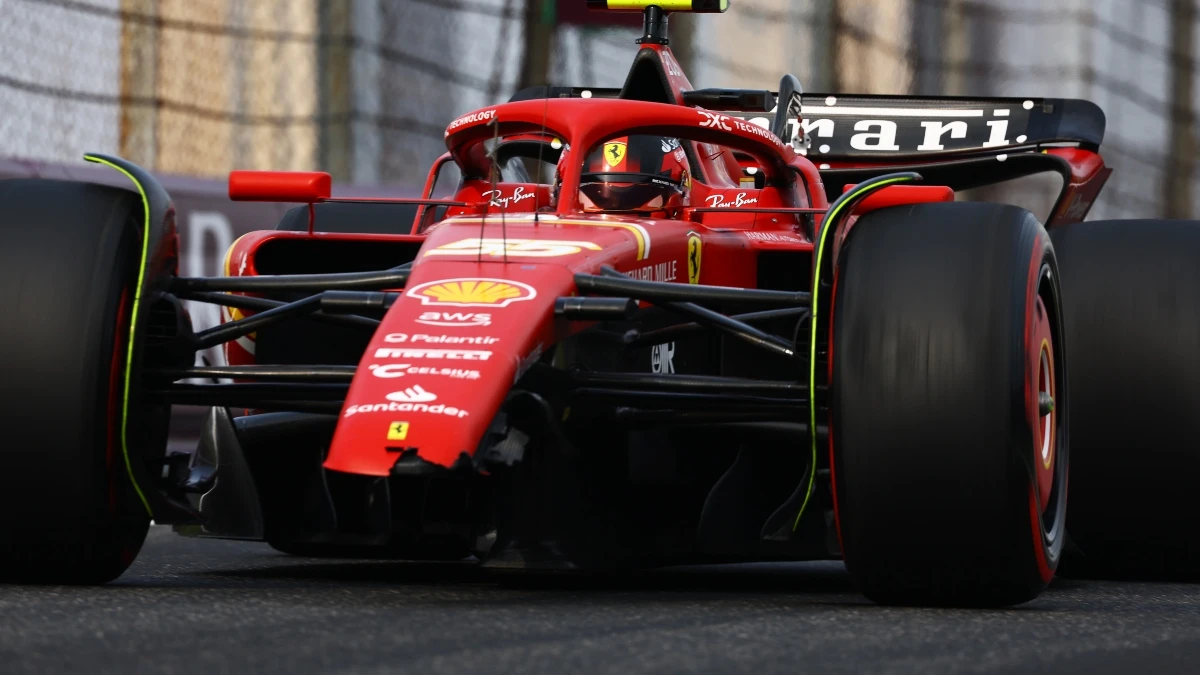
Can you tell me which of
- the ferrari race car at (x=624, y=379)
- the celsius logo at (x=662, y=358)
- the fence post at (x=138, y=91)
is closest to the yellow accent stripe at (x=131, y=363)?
the ferrari race car at (x=624, y=379)

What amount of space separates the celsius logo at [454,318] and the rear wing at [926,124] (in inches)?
136

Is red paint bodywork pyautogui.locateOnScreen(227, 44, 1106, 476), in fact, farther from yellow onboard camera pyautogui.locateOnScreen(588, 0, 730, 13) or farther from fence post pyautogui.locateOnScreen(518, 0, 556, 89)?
fence post pyautogui.locateOnScreen(518, 0, 556, 89)

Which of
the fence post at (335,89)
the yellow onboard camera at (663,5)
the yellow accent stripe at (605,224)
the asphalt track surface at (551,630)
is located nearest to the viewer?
the asphalt track surface at (551,630)

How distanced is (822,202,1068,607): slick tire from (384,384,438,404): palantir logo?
0.88 m

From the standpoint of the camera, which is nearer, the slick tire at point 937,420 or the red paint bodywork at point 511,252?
the red paint bodywork at point 511,252

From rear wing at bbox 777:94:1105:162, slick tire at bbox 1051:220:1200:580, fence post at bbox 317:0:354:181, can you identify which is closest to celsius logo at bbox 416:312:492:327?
slick tire at bbox 1051:220:1200:580

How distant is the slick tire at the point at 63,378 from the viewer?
470cm

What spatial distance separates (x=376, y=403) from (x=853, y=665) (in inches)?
47.7

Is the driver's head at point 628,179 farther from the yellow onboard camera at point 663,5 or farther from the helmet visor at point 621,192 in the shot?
the yellow onboard camera at point 663,5

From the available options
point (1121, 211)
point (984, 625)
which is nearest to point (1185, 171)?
point (1121, 211)

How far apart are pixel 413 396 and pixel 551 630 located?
591mm

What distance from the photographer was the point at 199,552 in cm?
677

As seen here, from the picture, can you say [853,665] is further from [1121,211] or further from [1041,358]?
[1121,211]

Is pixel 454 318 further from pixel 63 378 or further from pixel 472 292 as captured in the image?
pixel 63 378
